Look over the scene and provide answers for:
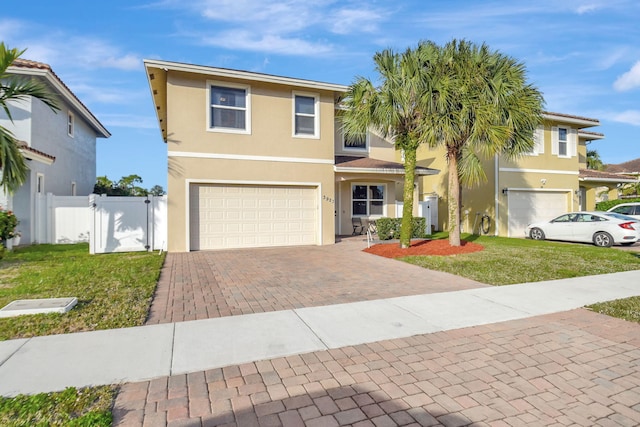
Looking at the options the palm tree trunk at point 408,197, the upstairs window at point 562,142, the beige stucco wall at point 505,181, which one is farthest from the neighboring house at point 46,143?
the upstairs window at point 562,142

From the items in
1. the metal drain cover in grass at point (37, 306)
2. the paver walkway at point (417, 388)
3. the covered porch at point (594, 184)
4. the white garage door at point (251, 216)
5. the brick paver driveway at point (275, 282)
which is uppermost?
the covered porch at point (594, 184)

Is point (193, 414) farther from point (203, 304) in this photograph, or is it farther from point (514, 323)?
point (514, 323)

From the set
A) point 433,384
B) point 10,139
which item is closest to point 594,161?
point 433,384

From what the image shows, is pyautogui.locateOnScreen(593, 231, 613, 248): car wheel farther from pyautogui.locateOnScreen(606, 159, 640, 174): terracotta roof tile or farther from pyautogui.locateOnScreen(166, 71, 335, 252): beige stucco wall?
pyautogui.locateOnScreen(606, 159, 640, 174): terracotta roof tile

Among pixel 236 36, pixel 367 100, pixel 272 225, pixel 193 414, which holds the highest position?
Answer: pixel 236 36

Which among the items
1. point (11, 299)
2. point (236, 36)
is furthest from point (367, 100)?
point (11, 299)

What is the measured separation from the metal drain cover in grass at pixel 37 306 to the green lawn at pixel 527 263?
7.94 m

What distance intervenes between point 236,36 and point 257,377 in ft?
39.6

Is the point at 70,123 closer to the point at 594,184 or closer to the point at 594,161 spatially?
the point at 594,184

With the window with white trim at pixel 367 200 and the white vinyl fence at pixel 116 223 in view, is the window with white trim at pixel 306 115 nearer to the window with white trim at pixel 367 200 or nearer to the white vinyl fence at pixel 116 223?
the window with white trim at pixel 367 200

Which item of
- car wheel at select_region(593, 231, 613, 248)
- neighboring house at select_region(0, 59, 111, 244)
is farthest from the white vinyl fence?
car wheel at select_region(593, 231, 613, 248)

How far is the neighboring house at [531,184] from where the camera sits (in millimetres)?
18109

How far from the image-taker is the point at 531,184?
61.4 feet

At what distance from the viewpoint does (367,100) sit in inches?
464
